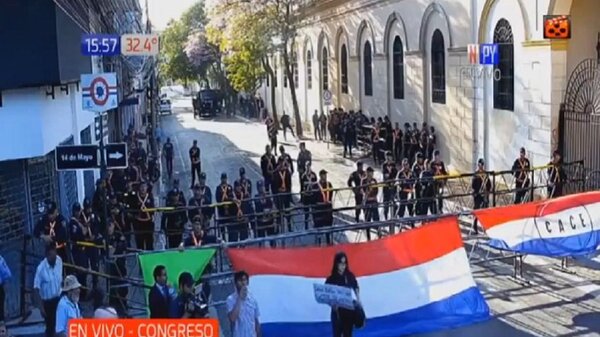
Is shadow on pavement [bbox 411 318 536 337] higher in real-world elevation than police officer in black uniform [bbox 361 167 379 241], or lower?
lower

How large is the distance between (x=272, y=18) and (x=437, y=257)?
3290 centimetres

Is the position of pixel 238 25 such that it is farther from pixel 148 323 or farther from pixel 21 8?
pixel 148 323

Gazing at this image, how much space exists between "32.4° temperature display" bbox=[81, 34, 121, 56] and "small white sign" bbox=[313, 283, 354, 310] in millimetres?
11639

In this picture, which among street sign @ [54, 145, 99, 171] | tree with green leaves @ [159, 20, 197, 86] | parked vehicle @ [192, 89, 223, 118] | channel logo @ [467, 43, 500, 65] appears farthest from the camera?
tree with green leaves @ [159, 20, 197, 86]

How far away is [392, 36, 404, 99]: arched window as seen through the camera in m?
34.6

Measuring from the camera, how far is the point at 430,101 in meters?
31.2

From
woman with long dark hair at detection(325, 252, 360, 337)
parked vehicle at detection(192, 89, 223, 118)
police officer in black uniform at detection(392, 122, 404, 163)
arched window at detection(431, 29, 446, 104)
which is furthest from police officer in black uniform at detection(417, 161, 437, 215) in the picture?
parked vehicle at detection(192, 89, 223, 118)

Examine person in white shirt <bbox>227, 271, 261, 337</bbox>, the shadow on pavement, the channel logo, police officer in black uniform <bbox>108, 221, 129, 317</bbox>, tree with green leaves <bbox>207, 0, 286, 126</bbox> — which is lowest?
the shadow on pavement

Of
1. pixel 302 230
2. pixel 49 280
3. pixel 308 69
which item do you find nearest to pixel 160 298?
pixel 49 280

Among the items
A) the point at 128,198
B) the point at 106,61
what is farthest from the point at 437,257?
the point at 106,61

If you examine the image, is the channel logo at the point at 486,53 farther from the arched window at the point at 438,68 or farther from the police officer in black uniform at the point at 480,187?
the arched window at the point at 438,68

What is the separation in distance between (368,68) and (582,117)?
19576 mm

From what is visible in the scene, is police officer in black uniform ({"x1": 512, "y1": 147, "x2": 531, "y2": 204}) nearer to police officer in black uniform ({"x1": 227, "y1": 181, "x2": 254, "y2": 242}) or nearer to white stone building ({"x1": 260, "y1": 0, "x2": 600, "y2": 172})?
white stone building ({"x1": 260, "y1": 0, "x2": 600, "y2": 172})

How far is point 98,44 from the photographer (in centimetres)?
1950
